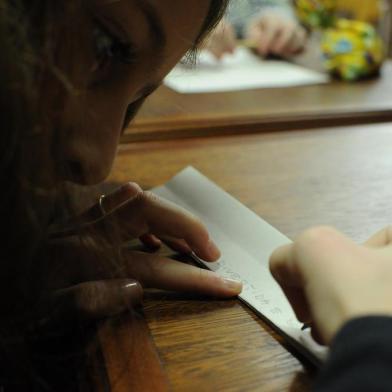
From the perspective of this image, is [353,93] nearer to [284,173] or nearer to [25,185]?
[284,173]

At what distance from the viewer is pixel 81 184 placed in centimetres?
51

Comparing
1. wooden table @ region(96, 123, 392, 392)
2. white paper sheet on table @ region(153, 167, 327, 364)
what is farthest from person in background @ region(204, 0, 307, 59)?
white paper sheet on table @ region(153, 167, 327, 364)

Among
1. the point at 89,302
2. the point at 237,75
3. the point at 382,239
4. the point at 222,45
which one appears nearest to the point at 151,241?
the point at 89,302

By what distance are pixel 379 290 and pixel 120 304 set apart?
8.8 inches

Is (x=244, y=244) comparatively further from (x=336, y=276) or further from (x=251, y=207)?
(x=336, y=276)

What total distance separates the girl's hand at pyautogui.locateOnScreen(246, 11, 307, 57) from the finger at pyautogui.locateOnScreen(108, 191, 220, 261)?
1018 mm

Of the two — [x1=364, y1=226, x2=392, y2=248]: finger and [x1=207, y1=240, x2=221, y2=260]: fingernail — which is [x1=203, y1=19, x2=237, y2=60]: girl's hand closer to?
[x1=207, y1=240, x2=221, y2=260]: fingernail

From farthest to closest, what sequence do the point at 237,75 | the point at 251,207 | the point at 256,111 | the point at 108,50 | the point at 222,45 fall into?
the point at 222,45, the point at 237,75, the point at 256,111, the point at 251,207, the point at 108,50

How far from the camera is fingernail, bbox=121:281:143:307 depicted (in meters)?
0.49

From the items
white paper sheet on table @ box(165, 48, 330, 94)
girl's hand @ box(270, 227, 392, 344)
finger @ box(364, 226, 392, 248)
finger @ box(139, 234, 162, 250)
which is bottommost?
white paper sheet on table @ box(165, 48, 330, 94)

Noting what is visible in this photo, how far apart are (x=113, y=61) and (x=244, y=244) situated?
24 cm

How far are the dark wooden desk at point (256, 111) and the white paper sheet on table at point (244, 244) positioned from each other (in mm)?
191

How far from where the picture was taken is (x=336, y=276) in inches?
14.2

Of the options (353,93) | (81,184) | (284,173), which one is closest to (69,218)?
(81,184)
